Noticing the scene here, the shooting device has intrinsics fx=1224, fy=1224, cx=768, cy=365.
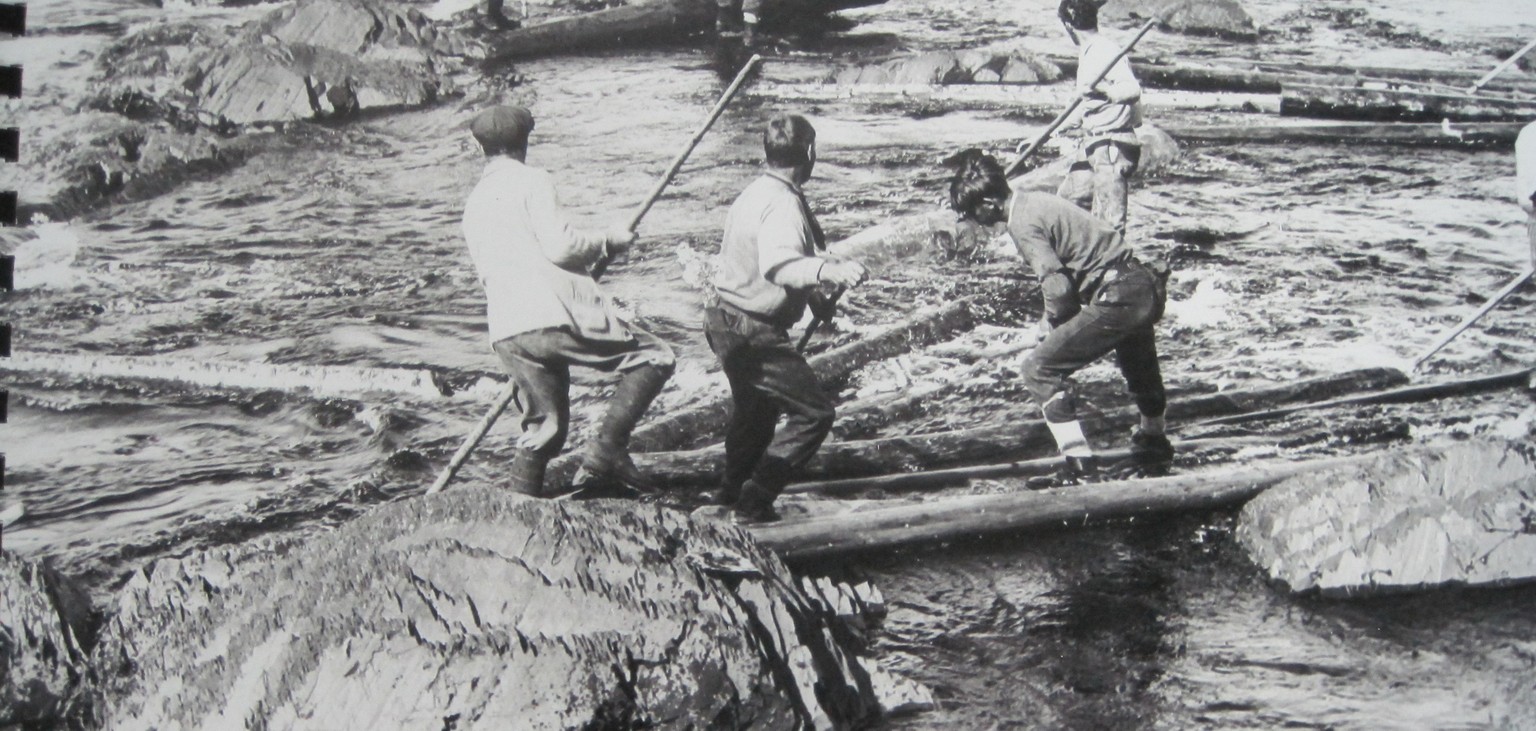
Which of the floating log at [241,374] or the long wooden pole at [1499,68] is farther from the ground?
the long wooden pole at [1499,68]

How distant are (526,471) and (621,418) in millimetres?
336

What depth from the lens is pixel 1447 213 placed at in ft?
17.7

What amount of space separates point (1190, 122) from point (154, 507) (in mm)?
5073

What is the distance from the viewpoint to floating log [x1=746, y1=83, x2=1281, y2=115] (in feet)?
20.4

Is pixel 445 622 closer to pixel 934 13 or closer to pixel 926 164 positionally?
pixel 926 164

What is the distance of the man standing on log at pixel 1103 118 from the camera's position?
18.1 ft

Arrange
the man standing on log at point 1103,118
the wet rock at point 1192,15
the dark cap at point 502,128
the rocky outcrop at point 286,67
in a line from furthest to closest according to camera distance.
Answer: the wet rock at point 1192,15 → the man standing on log at point 1103,118 → the rocky outcrop at point 286,67 → the dark cap at point 502,128

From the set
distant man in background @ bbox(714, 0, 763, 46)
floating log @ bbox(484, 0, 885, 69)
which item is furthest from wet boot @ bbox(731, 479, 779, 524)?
distant man in background @ bbox(714, 0, 763, 46)

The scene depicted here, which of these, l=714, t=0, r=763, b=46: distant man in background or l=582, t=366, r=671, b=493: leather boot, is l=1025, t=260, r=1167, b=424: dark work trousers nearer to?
l=582, t=366, r=671, b=493: leather boot

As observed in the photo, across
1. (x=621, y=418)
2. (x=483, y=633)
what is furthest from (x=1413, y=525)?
(x=483, y=633)

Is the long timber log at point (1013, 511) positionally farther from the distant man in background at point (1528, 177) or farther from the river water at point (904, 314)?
the distant man in background at point (1528, 177)

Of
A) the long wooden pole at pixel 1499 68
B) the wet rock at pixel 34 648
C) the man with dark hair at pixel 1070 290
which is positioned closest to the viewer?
the wet rock at pixel 34 648

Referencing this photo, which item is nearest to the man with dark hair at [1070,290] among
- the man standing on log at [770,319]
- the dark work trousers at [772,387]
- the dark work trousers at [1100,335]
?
the dark work trousers at [1100,335]

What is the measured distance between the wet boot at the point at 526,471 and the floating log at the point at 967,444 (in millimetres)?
421
